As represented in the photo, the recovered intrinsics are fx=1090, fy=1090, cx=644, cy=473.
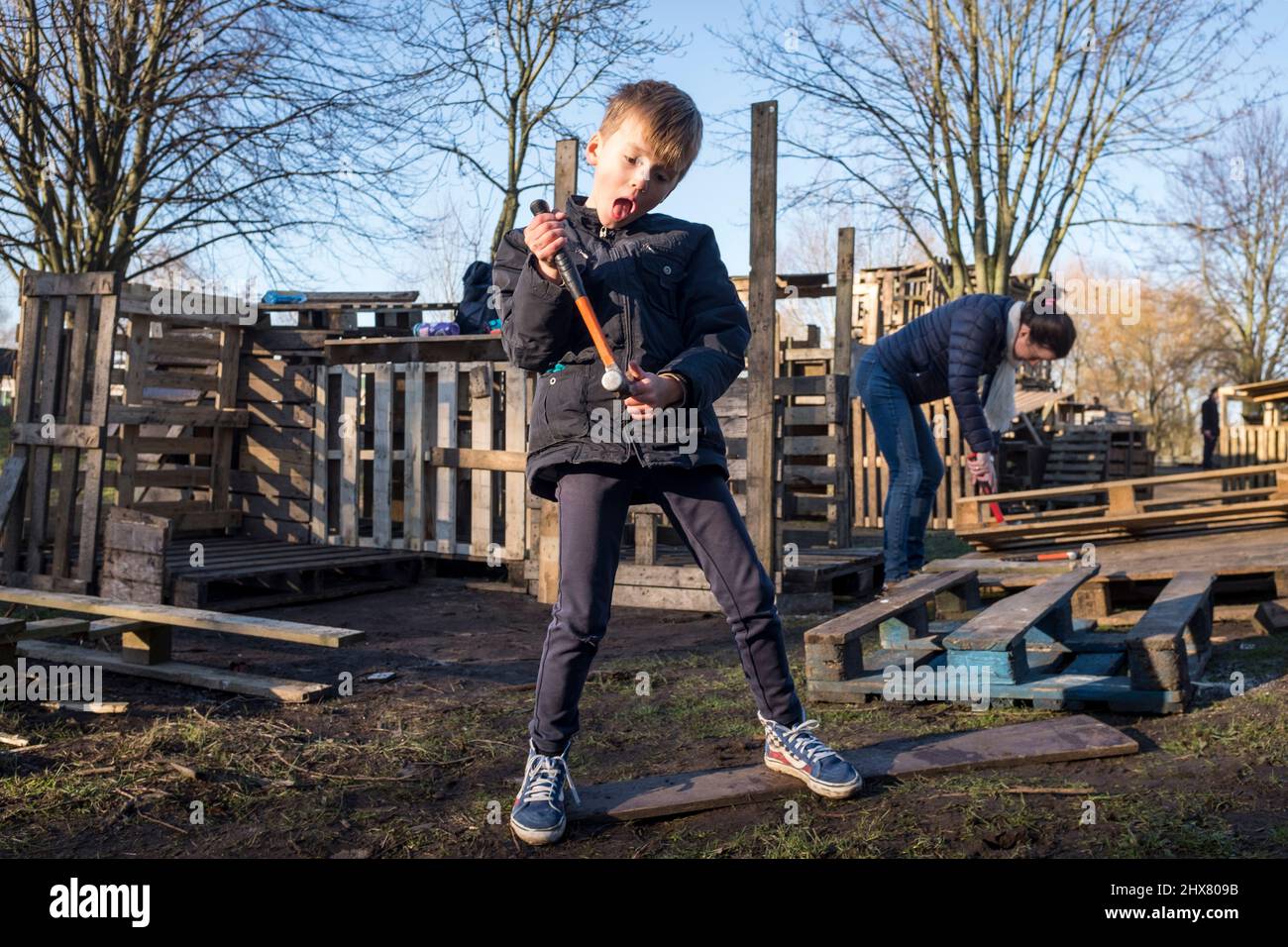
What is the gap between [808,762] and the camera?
3.16 meters

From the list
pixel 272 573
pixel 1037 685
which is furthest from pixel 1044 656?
pixel 272 573

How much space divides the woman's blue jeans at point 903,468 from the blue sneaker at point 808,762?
359cm

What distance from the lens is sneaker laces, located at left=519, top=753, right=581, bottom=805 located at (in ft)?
9.71

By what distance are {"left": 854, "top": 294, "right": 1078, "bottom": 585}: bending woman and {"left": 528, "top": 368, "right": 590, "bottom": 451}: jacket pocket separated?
396cm

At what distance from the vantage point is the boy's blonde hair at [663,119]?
2838 millimetres

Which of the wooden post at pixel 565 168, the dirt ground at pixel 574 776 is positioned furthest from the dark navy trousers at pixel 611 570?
the wooden post at pixel 565 168

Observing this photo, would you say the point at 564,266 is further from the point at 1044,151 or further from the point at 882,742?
the point at 1044,151

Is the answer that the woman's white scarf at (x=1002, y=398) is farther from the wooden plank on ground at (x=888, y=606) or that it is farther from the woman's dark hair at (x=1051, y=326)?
the wooden plank on ground at (x=888, y=606)

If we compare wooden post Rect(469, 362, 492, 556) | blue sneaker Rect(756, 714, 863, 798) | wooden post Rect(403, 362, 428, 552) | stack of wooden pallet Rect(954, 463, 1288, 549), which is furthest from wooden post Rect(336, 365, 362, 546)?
blue sneaker Rect(756, 714, 863, 798)

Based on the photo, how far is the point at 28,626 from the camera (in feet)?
16.4

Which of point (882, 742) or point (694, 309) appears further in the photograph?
point (882, 742)

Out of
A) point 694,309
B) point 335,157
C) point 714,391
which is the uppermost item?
point 335,157
